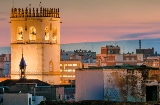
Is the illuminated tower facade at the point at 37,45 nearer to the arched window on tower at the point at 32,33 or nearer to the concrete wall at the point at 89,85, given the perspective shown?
the arched window on tower at the point at 32,33

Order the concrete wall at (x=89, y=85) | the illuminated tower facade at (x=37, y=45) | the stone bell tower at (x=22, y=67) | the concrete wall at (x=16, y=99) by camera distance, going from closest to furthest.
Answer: the concrete wall at (x=89, y=85) → the concrete wall at (x=16, y=99) → the stone bell tower at (x=22, y=67) → the illuminated tower facade at (x=37, y=45)

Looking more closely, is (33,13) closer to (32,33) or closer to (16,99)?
(32,33)

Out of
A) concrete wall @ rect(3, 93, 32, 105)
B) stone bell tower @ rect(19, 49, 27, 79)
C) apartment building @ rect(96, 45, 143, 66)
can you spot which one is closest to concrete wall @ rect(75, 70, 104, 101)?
concrete wall @ rect(3, 93, 32, 105)

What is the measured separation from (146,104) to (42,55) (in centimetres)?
6398

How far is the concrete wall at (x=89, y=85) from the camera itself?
101ft

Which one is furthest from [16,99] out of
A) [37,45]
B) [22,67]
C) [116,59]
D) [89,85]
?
[116,59]

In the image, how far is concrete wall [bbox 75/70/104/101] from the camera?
30875 millimetres

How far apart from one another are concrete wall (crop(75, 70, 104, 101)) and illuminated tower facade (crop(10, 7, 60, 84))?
6069 cm

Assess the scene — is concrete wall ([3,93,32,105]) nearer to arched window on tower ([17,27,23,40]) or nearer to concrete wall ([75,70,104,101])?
concrete wall ([75,70,104,101])

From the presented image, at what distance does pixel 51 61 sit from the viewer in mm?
93875

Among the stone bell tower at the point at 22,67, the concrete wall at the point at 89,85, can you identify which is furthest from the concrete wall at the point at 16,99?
the stone bell tower at the point at 22,67

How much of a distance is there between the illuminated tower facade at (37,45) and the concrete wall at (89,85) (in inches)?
2389

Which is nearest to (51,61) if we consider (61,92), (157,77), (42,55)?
(42,55)

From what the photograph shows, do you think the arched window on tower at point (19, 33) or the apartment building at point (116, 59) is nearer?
the arched window on tower at point (19, 33)
